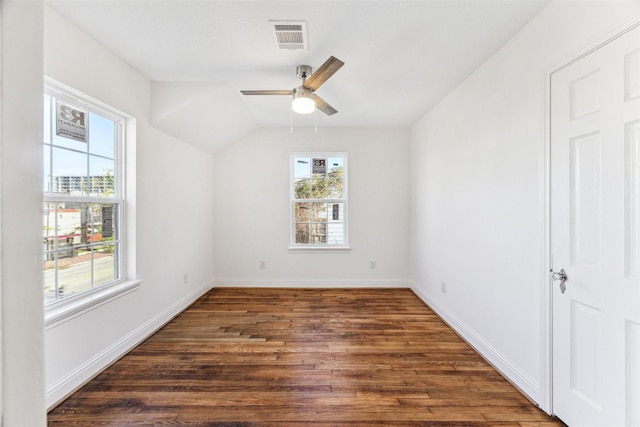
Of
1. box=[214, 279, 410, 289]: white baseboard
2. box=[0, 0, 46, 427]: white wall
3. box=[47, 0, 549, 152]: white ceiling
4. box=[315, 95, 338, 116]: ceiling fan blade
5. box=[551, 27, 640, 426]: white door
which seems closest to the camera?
box=[0, 0, 46, 427]: white wall

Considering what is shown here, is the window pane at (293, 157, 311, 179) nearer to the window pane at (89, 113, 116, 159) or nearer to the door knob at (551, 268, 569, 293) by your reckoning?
the window pane at (89, 113, 116, 159)

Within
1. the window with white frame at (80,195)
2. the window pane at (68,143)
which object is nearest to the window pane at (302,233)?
the window with white frame at (80,195)

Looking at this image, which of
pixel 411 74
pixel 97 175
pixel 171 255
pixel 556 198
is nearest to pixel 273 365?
pixel 171 255

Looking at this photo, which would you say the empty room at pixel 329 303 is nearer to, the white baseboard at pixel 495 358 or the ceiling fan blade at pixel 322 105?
the white baseboard at pixel 495 358

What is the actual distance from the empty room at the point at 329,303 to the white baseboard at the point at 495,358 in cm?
2

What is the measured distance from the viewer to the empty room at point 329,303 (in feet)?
4.10

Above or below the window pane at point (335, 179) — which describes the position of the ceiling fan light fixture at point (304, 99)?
above

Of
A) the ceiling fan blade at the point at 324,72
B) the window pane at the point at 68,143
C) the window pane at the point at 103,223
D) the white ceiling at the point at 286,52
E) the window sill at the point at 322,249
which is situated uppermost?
the white ceiling at the point at 286,52

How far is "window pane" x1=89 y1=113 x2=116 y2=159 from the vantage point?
6.94 feet

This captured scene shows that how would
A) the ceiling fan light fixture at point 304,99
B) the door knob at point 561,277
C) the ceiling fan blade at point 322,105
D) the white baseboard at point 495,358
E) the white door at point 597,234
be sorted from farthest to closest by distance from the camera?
the ceiling fan blade at point 322,105 < the ceiling fan light fixture at point 304,99 < the white baseboard at point 495,358 < the door knob at point 561,277 < the white door at point 597,234

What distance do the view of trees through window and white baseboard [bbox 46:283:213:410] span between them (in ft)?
6.75

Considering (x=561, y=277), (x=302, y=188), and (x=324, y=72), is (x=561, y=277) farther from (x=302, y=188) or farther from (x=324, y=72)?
(x=302, y=188)

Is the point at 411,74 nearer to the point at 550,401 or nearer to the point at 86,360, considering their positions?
the point at 550,401

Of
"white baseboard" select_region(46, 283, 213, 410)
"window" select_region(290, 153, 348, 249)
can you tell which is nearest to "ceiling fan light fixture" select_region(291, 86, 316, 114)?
"window" select_region(290, 153, 348, 249)
